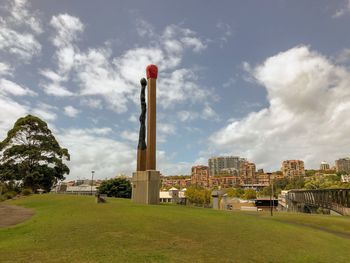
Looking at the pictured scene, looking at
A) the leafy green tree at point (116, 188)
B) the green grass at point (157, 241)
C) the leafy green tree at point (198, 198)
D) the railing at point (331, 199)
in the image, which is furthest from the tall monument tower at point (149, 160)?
the leafy green tree at point (198, 198)

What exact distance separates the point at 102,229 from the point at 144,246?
360 centimetres

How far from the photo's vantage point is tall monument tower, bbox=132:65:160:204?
91.6 ft

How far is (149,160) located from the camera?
94.7 feet

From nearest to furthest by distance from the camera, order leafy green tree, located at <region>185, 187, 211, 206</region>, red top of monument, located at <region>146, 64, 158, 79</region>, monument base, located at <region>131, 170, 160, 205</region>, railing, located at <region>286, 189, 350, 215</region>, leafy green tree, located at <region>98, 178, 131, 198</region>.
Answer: monument base, located at <region>131, 170, 160, 205</region>, red top of monument, located at <region>146, 64, 158, 79</region>, railing, located at <region>286, 189, 350, 215</region>, leafy green tree, located at <region>98, 178, 131, 198</region>, leafy green tree, located at <region>185, 187, 211, 206</region>

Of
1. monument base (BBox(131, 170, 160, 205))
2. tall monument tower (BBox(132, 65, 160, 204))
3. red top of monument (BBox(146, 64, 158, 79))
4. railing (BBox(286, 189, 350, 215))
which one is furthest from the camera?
railing (BBox(286, 189, 350, 215))

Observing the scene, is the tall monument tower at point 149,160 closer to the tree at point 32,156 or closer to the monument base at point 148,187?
the monument base at point 148,187

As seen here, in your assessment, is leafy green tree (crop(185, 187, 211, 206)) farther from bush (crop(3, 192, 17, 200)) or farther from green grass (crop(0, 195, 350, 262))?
green grass (crop(0, 195, 350, 262))

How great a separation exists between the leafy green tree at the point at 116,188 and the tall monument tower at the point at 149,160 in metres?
23.2

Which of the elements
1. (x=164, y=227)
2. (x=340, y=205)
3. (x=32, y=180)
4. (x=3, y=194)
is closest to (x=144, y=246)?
(x=164, y=227)

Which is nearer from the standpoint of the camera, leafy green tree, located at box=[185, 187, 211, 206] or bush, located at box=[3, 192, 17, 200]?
bush, located at box=[3, 192, 17, 200]

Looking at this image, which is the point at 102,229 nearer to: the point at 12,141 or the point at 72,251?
the point at 72,251

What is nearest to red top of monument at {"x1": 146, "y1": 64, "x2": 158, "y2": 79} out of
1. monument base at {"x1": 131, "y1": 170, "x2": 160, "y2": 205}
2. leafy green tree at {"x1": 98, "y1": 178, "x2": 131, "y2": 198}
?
monument base at {"x1": 131, "y1": 170, "x2": 160, "y2": 205}

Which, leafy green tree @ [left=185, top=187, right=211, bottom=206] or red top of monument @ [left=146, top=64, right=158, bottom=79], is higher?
red top of monument @ [left=146, top=64, right=158, bottom=79]

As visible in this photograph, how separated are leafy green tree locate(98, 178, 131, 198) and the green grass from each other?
3347 cm
